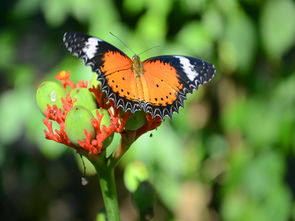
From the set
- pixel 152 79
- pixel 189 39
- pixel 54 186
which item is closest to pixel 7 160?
pixel 54 186

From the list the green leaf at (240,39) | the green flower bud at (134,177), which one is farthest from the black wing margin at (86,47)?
the green leaf at (240,39)

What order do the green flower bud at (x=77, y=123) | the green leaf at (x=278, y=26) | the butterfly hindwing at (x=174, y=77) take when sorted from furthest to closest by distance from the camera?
the green leaf at (x=278, y=26)
the butterfly hindwing at (x=174, y=77)
the green flower bud at (x=77, y=123)

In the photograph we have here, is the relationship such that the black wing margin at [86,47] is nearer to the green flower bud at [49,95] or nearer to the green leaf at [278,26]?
the green flower bud at [49,95]

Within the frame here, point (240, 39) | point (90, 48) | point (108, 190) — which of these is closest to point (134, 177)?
point (108, 190)

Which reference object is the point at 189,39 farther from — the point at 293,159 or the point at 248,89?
the point at 293,159

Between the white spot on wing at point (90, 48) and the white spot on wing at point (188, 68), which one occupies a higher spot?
the white spot on wing at point (90, 48)

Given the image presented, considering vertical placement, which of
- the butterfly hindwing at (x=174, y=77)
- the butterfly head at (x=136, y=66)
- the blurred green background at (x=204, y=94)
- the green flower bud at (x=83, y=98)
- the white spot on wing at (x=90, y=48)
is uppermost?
the white spot on wing at (x=90, y=48)

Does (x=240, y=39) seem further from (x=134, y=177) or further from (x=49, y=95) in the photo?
(x=49, y=95)
